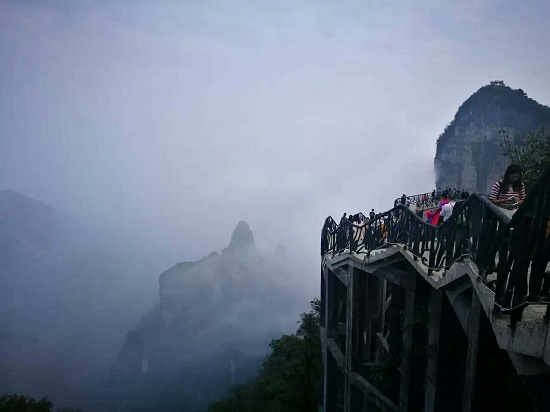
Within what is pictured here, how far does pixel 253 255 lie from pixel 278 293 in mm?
19542

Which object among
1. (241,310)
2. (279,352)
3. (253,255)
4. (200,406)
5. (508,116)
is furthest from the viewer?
(253,255)

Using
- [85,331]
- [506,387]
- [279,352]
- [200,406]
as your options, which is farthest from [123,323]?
[506,387]

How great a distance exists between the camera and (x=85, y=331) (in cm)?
13175

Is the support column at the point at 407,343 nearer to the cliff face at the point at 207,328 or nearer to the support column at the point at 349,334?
the support column at the point at 349,334

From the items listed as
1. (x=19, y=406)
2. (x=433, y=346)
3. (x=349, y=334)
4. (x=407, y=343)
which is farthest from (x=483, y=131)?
(x=19, y=406)

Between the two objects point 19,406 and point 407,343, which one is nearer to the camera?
point 407,343

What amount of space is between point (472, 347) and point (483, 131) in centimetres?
7092

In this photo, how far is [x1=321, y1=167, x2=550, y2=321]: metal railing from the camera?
2853 mm

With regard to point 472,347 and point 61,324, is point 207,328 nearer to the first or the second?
point 61,324

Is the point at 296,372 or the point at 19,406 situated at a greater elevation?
the point at 296,372

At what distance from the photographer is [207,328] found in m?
112

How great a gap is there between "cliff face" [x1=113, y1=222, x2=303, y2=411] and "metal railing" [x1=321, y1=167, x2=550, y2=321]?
3000 inches

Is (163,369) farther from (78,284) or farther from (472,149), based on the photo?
(78,284)

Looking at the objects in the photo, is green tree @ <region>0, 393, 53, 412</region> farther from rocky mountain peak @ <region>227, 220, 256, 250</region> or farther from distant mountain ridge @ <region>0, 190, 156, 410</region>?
rocky mountain peak @ <region>227, 220, 256, 250</region>
